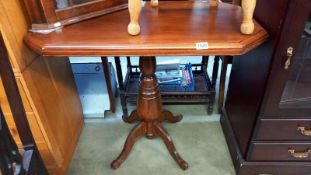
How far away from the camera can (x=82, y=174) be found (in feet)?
3.98

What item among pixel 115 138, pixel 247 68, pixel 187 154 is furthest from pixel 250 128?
pixel 115 138

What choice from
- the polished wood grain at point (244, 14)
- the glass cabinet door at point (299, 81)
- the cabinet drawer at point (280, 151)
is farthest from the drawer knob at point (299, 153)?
the polished wood grain at point (244, 14)

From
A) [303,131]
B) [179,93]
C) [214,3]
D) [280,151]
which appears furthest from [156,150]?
[214,3]

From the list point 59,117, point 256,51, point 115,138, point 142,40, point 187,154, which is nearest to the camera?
point 142,40

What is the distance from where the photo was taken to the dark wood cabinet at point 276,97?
785mm

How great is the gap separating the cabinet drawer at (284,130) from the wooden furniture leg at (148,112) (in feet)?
1.42

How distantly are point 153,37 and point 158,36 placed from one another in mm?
18

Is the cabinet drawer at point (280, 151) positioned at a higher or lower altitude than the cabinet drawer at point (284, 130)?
lower

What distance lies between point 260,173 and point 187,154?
0.38 meters

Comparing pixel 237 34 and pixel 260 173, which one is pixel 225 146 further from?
pixel 237 34

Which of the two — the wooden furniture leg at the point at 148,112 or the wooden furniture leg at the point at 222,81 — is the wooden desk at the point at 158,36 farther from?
the wooden furniture leg at the point at 222,81

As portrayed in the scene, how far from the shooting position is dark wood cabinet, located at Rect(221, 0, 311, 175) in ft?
2.58

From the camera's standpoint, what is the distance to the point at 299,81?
0.97 m

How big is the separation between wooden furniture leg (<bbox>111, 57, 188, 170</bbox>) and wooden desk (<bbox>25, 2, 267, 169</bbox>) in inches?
0.4
